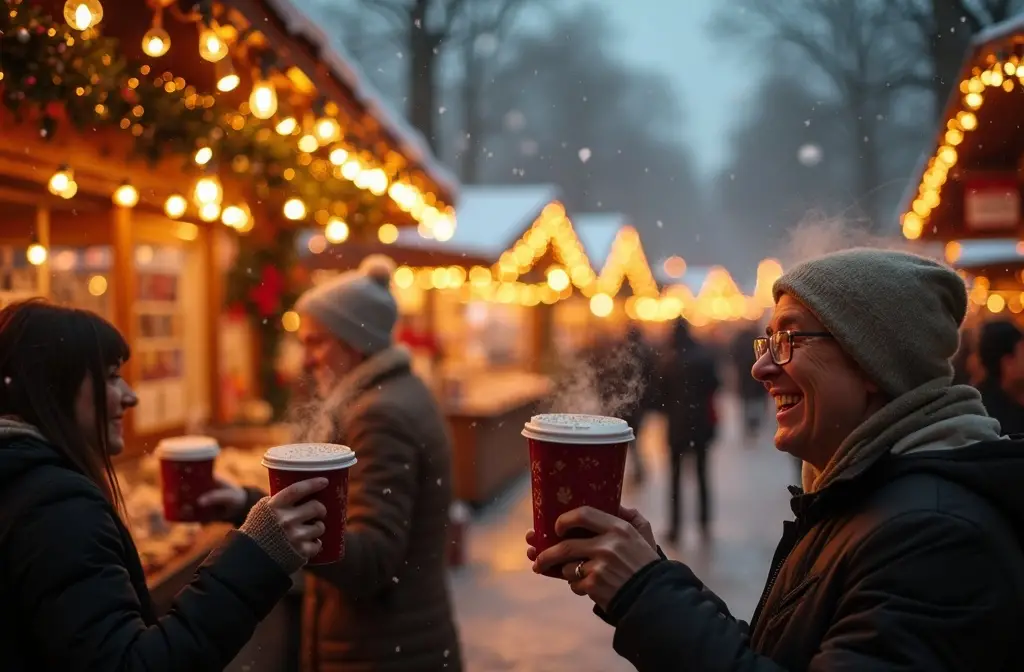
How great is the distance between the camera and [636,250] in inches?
732

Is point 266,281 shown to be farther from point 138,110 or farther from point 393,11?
point 393,11

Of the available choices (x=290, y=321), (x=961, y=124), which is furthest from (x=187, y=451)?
(x=290, y=321)

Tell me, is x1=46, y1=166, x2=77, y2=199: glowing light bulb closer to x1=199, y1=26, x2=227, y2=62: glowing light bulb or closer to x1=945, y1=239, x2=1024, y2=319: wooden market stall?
x1=199, y1=26, x2=227, y2=62: glowing light bulb

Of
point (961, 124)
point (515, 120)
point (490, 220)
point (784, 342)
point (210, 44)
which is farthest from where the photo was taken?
point (490, 220)

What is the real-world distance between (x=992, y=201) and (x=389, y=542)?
9.84 ft

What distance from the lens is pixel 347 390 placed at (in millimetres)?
2762

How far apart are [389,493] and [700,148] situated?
2.15 m

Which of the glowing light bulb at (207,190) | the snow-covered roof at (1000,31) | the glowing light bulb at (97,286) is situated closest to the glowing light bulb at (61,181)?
the glowing light bulb at (207,190)

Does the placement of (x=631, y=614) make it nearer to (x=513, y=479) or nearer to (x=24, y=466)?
(x=24, y=466)

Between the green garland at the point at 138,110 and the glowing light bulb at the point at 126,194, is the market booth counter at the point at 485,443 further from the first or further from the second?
the glowing light bulb at the point at 126,194

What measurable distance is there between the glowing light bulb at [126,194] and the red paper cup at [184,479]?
6.65ft

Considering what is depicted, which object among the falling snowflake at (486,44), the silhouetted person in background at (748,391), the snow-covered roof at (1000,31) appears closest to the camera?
the snow-covered roof at (1000,31)

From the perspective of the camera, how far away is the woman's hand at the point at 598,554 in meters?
1.44

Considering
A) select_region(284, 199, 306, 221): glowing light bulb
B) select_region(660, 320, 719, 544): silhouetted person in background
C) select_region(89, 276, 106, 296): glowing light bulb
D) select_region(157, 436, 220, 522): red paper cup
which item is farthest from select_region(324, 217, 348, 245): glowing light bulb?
select_region(157, 436, 220, 522): red paper cup
